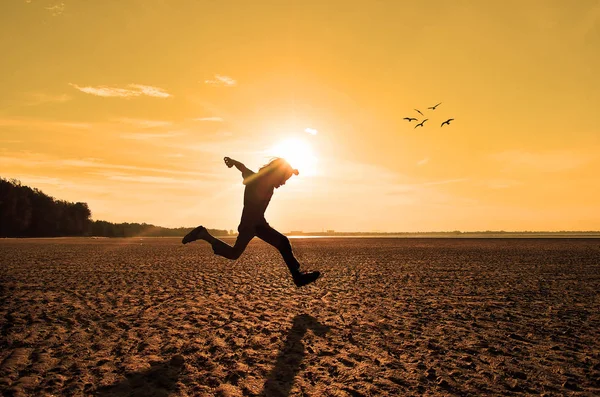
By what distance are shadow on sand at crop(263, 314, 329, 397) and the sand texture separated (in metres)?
0.02

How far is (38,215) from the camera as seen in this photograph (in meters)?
83.6

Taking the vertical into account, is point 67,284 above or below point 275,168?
below

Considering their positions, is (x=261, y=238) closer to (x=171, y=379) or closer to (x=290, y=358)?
(x=290, y=358)

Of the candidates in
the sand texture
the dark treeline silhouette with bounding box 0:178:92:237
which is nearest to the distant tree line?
the dark treeline silhouette with bounding box 0:178:92:237

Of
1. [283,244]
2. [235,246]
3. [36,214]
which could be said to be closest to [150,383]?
[235,246]

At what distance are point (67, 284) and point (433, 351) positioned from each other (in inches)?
421

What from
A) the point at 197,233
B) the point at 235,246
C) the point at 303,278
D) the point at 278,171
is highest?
the point at 278,171

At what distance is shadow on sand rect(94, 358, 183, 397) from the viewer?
4176mm

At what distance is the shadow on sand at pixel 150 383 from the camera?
4176 millimetres

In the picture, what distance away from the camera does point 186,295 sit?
1041 centimetres

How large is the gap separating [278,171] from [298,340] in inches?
117

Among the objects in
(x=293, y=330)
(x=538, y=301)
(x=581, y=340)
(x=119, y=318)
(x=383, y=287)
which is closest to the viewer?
(x=581, y=340)

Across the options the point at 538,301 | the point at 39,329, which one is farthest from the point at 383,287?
the point at 39,329

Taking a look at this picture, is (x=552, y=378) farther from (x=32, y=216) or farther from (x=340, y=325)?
(x=32, y=216)
